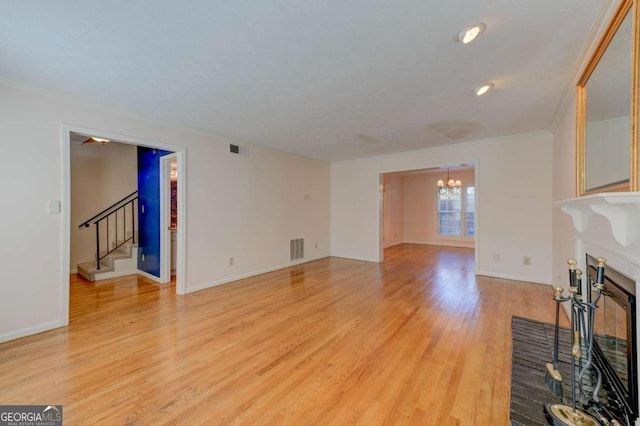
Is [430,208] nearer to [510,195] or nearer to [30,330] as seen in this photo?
[510,195]

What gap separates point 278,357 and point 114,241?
5.40m

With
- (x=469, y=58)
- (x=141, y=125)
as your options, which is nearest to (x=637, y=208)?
(x=469, y=58)

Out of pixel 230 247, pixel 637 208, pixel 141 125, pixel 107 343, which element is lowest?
pixel 107 343

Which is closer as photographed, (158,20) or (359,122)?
(158,20)

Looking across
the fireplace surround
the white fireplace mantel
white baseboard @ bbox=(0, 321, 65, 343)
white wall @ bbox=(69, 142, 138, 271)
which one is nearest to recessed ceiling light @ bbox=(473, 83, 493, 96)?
the fireplace surround

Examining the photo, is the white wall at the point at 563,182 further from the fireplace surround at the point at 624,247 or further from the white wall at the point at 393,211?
the white wall at the point at 393,211

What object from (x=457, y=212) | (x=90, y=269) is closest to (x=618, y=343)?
(x=90, y=269)

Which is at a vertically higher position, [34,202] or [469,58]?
[469,58]

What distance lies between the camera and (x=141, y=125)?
351 cm

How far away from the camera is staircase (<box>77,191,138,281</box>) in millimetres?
5027

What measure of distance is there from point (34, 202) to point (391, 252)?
23.4 ft

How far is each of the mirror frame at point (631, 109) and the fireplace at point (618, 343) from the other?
1.71 ft

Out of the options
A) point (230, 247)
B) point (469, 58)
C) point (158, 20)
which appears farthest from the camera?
point (230, 247)

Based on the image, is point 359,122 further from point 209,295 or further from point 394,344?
point 209,295
